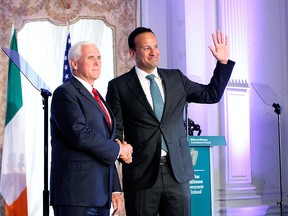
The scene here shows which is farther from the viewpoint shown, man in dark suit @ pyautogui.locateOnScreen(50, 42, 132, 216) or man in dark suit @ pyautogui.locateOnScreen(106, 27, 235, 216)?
man in dark suit @ pyautogui.locateOnScreen(106, 27, 235, 216)

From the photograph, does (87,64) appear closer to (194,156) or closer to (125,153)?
(125,153)

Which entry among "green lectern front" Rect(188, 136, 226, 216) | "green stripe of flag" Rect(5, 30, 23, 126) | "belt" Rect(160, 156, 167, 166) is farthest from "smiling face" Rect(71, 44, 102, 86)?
"green stripe of flag" Rect(5, 30, 23, 126)

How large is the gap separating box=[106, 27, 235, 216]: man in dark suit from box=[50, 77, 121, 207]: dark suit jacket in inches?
10.5

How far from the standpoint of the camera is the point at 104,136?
2.65 metres

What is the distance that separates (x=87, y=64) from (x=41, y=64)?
324 cm

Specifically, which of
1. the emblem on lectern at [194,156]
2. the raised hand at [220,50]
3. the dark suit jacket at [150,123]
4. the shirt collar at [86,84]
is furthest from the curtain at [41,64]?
the shirt collar at [86,84]

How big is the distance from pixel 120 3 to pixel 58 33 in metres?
0.83

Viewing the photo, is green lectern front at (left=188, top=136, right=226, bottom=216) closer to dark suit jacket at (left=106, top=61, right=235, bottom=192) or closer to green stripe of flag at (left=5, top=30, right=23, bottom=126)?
dark suit jacket at (left=106, top=61, right=235, bottom=192)

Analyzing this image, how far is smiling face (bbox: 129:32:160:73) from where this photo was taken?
3.01m

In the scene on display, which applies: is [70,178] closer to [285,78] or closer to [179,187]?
[179,187]

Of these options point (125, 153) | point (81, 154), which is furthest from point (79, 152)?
point (125, 153)

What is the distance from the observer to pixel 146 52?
3.02 meters

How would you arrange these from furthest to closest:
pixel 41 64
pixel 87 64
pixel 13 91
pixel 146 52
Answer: pixel 41 64 < pixel 13 91 < pixel 146 52 < pixel 87 64

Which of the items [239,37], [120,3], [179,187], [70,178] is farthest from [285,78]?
[70,178]
